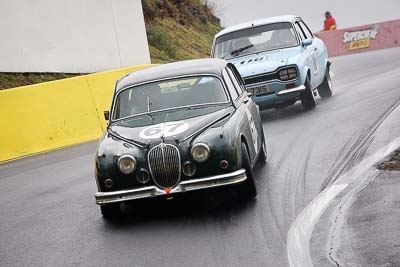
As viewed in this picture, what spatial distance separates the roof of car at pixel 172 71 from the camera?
874cm

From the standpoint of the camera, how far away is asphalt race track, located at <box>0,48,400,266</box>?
621cm

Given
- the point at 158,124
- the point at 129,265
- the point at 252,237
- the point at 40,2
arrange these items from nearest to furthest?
1. the point at 129,265
2. the point at 252,237
3. the point at 158,124
4. the point at 40,2

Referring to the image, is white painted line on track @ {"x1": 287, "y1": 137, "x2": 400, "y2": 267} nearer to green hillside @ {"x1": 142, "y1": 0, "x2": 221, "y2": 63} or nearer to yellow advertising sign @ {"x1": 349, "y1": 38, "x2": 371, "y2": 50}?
green hillside @ {"x1": 142, "y1": 0, "x2": 221, "y2": 63}

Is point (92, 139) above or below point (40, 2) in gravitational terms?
below

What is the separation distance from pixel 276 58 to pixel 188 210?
6557 millimetres

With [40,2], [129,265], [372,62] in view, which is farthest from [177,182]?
[372,62]

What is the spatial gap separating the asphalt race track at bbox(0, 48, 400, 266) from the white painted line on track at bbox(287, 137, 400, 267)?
0.08 metres

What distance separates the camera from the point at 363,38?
30188 millimetres

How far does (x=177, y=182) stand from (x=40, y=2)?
12.5 metres

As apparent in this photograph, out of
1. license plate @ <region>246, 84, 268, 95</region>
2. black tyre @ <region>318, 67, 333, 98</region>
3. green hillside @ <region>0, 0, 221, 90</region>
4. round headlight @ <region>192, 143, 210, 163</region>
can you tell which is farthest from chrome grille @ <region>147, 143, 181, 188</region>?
green hillside @ <region>0, 0, 221, 90</region>

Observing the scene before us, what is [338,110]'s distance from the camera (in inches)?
526

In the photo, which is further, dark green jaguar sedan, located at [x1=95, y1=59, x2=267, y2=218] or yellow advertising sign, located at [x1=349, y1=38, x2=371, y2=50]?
yellow advertising sign, located at [x1=349, y1=38, x2=371, y2=50]

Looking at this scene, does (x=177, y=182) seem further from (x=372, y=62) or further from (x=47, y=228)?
(x=372, y=62)

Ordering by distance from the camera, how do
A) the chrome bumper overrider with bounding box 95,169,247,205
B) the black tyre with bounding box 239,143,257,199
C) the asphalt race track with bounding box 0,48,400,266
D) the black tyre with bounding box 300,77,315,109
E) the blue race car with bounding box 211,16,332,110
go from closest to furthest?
the asphalt race track with bounding box 0,48,400,266, the chrome bumper overrider with bounding box 95,169,247,205, the black tyre with bounding box 239,143,257,199, the blue race car with bounding box 211,16,332,110, the black tyre with bounding box 300,77,315,109
